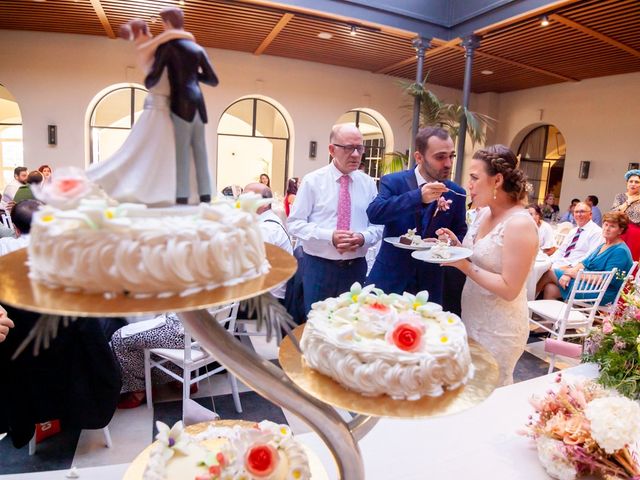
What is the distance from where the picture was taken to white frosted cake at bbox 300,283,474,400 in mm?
845

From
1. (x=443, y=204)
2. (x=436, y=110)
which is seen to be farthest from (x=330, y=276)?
(x=436, y=110)

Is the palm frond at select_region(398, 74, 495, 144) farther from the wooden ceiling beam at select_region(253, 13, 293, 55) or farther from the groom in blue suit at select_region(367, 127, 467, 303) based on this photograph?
the groom in blue suit at select_region(367, 127, 467, 303)

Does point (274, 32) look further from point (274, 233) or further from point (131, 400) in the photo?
point (131, 400)

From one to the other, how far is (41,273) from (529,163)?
14.4 m

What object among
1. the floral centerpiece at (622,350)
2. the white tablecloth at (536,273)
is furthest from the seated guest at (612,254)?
the floral centerpiece at (622,350)

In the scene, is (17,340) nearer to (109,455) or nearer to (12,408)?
(12,408)

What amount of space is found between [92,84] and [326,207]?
Answer: 8.28 meters

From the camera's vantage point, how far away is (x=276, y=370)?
883 mm

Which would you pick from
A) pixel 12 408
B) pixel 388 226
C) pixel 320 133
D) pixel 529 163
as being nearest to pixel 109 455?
pixel 12 408

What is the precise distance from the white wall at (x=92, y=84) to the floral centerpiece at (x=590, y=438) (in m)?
8.51

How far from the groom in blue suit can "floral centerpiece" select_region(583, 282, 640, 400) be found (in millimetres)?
808

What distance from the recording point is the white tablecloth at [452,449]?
4.29 feet

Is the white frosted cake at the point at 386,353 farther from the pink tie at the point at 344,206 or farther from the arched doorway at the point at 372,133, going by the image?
the arched doorway at the point at 372,133

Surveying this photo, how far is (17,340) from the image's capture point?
2.22 m
